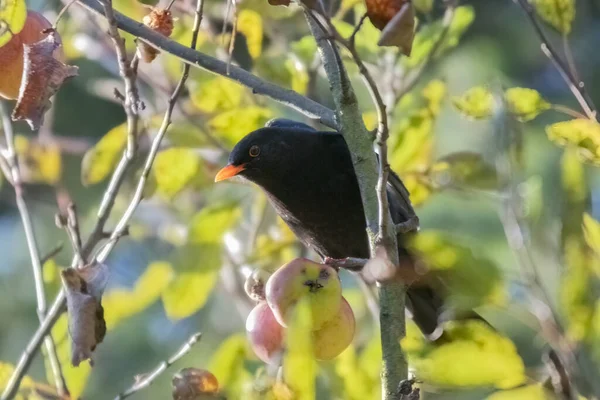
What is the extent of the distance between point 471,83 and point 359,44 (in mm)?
4244

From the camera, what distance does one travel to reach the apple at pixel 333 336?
6.26 ft

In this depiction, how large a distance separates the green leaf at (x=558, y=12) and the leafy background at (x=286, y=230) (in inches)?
0.5

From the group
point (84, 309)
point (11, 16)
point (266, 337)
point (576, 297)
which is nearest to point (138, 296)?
point (266, 337)

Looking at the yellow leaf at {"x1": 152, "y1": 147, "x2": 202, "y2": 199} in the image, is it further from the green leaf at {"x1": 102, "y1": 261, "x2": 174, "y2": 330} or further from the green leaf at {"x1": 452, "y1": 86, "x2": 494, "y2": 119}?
the green leaf at {"x1": 452, "y1": 86, "x2": 494, "y2": 119}

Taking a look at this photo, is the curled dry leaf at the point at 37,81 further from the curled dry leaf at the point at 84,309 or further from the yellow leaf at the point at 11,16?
the curled dry leaf at the point at 84,309

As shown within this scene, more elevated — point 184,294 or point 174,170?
point 174,170

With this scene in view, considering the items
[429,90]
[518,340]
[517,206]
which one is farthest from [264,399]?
[518,340]

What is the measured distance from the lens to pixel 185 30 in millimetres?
2846

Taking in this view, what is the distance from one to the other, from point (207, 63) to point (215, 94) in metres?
0.89

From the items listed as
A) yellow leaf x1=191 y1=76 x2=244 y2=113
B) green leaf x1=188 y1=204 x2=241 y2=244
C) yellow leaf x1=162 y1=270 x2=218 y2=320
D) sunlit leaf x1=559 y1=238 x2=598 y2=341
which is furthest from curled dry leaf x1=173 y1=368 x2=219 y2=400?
yellow leaf x1=191 y1=76 x2=244 y2=113

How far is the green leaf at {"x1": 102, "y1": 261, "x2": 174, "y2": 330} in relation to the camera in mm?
2479

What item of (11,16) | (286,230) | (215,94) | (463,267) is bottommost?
(286,230)

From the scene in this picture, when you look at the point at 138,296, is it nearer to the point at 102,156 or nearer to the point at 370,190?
the point at 102,156

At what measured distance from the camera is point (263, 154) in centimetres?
317
